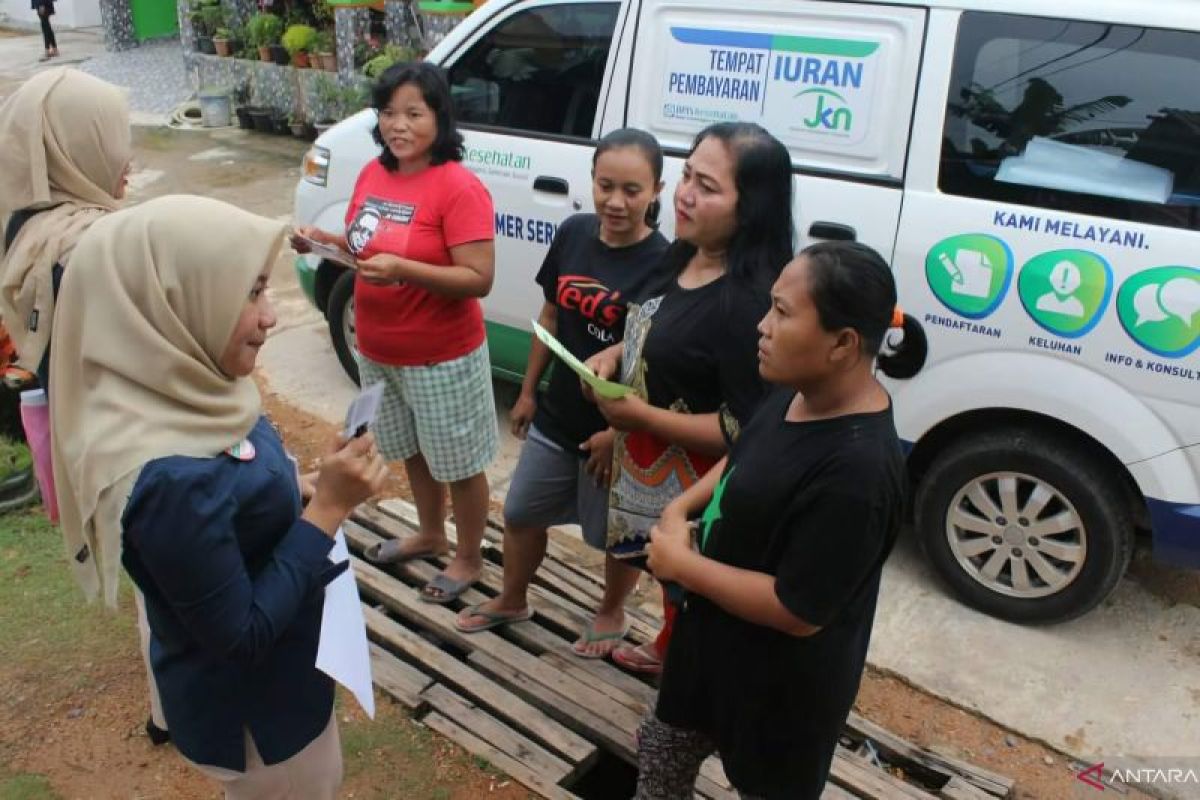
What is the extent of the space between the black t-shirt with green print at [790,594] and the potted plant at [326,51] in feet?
31.6

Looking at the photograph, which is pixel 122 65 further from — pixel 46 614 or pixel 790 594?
pixel 790 594

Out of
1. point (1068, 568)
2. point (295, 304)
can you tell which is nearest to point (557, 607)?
point (1068, 568)

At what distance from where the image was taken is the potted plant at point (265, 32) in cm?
1090

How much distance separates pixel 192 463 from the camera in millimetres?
1485

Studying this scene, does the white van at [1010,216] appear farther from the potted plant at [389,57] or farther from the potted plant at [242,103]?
the potted plant at [242,103]

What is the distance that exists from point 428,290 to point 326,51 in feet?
27.9

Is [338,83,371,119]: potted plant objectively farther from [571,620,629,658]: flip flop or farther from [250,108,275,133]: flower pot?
[571,620,629,658]: flip flop

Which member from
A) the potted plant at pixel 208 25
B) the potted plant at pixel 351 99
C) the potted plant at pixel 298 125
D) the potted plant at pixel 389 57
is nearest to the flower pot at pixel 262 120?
the potted plant at pixel 298 125

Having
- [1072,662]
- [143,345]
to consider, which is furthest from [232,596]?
[1072,662]

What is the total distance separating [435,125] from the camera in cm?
295

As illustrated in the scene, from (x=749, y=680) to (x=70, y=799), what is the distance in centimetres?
187

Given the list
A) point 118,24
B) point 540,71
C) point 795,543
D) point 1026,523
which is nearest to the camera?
point 795,543

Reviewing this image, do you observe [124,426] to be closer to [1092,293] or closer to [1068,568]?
[1092,293]

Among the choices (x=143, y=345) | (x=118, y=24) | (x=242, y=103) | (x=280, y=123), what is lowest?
(x=280, y=123)
